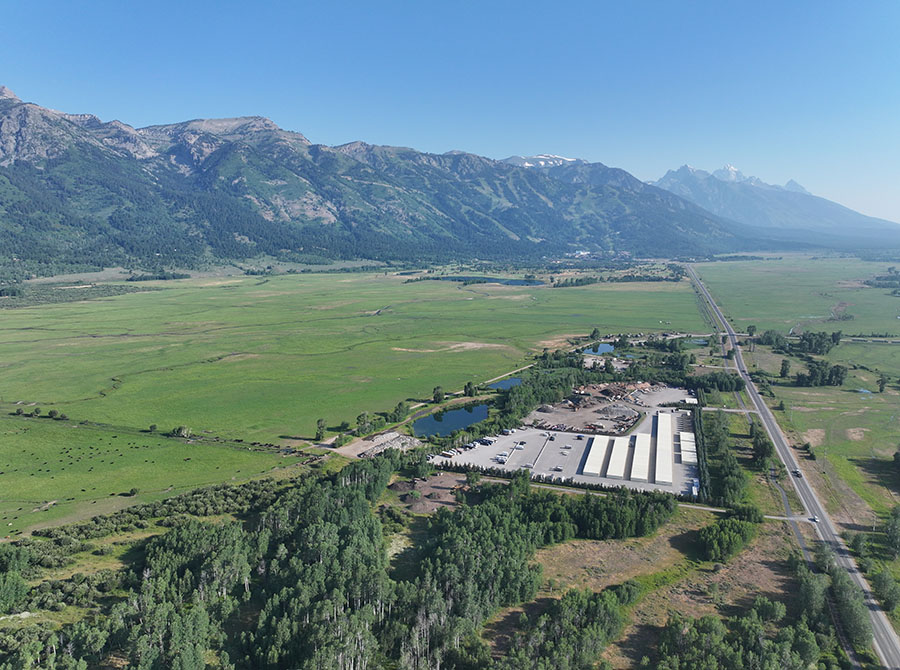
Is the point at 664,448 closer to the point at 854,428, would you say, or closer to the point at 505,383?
the point at 854,428

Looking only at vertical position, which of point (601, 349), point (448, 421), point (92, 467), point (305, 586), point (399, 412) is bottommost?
point (92, 467)

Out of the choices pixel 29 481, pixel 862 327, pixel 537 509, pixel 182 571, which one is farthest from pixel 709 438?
pixel 862 327

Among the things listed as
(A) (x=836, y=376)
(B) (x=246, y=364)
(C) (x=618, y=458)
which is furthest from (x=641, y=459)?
(B) (x=246, y=364)

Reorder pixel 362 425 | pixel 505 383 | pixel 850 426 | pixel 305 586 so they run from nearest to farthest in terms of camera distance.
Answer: pixel 305 586
pixel 362 425
pixel 850 426
pixel 505 383

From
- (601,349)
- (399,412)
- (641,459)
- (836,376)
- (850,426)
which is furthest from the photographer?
(601,349)

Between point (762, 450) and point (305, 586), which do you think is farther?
point (762, 450)

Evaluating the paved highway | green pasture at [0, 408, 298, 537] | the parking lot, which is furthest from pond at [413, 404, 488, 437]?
the paved highway

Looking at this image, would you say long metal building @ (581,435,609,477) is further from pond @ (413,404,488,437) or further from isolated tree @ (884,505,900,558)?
isolated tree @ (884,505,900,558)
